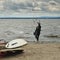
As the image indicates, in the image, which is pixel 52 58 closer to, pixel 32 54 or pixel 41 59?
Result: pixel 41 59

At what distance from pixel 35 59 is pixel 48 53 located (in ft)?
6.92

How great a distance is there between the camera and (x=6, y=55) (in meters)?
19.4

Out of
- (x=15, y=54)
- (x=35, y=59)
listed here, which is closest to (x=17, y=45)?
(x=15, y=54)

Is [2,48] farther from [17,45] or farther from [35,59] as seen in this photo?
[35,59]

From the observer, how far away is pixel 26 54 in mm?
19891

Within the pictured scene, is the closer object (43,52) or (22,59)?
(22,59)

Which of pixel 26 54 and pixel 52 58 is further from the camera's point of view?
pixel 26 54

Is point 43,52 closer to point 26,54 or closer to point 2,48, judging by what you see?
→ point 26,54

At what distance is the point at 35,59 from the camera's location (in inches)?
717

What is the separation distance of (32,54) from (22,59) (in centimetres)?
165

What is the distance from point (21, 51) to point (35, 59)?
2.35 meters

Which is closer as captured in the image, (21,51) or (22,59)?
(22,59)

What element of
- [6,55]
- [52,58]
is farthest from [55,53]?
[6,55]

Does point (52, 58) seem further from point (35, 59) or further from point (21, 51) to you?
point (21, 51)
